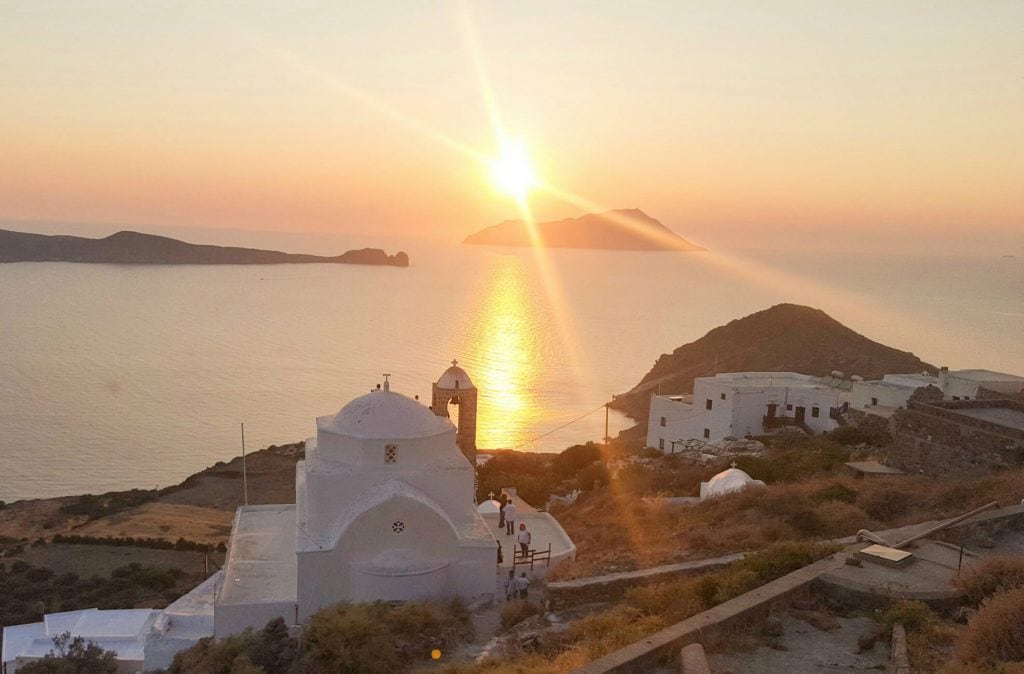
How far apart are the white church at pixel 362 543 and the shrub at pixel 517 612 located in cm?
168

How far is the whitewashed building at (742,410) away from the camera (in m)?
30.7

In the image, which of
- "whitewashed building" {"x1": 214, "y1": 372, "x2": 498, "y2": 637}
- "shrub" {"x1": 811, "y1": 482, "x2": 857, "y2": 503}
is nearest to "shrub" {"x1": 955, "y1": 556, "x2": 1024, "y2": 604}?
"shrub" {"x1": 811, "y1": 482, "x2": 857, "y2": 503}

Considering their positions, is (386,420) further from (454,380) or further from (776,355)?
(776,355)

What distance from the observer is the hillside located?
5575cm

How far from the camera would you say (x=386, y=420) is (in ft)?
43.1

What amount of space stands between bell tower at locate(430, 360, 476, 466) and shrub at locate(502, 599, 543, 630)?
980 cm

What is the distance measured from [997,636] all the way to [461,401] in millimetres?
16163

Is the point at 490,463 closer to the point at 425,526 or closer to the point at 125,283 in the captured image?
the point at 425,526

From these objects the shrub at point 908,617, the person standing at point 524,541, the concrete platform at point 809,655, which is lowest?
the person standing at point 524,541

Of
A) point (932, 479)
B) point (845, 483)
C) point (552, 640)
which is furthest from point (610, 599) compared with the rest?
point (932, 479)

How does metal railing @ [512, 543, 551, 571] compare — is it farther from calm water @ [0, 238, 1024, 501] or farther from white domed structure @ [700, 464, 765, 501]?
calm water @ [0, 238, 1024, 501]

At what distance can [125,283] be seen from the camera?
443 ft

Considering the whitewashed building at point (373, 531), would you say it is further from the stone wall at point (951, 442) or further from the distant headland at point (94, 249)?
the distant headland at point (94, 249)

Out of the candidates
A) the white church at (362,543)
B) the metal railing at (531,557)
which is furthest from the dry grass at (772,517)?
the white church at (362,543)
